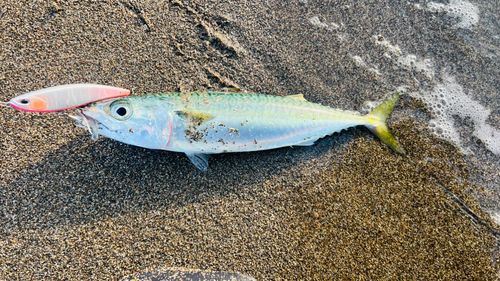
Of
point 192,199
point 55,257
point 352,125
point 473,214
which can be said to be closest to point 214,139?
point 192,199

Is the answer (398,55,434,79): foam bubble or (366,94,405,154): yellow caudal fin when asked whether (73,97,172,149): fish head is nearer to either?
(366,94,405,154): yellow caudal fin

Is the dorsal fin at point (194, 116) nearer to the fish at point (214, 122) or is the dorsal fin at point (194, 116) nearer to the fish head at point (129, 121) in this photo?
the fish at point (214, 122)

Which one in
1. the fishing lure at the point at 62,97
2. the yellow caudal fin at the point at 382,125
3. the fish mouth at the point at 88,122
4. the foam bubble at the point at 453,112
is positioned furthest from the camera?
the foam bubble at the point at 453,112

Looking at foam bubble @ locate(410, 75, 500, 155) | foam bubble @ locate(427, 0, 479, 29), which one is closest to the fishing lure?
foam bubble @ locate(410, 75, 500, 155)

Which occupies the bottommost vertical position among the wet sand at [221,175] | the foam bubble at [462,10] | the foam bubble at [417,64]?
the wet sand at [221,175]

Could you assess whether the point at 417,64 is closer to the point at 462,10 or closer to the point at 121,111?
the point at 462,10

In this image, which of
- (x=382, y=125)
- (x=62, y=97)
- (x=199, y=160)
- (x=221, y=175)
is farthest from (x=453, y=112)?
(x=62, y=97)

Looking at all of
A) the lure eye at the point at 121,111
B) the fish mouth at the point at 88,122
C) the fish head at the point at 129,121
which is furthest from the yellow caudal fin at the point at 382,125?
the fish mouth at the point at 88,122
